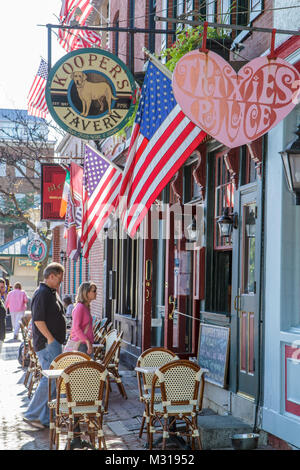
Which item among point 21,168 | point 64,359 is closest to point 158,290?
point 64,359

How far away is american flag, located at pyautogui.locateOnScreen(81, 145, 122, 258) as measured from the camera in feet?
36.1

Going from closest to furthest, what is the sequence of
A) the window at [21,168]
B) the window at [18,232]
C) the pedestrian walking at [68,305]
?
the pedestrian walking at [68,305] → the window at [21,168] → the window at [18,232]

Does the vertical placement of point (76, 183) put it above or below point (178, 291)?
above

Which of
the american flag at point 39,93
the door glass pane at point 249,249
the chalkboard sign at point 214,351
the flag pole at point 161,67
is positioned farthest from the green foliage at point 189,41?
the american flag at point 39,93

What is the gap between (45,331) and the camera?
8523 millimetres

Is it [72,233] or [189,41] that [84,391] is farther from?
[72,233]

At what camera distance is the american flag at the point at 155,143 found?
7.07 m

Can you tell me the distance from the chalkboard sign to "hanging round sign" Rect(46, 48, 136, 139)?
3.19 m

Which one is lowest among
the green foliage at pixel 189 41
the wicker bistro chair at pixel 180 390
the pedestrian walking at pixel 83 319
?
the wicker bistro chair at pixel 180 390

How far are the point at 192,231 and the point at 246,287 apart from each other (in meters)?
2.46

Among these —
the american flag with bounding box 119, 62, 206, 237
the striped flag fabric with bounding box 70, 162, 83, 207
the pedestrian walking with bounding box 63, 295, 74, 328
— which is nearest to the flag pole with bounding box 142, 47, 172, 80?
the american flag with bounding box 119, 62, 206, 237

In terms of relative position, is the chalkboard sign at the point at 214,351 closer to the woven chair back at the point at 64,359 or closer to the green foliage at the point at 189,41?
the woven chair back at the point at 64,359

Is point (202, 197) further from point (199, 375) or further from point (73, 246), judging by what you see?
point (73, 246)

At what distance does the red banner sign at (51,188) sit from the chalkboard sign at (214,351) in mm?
11208
